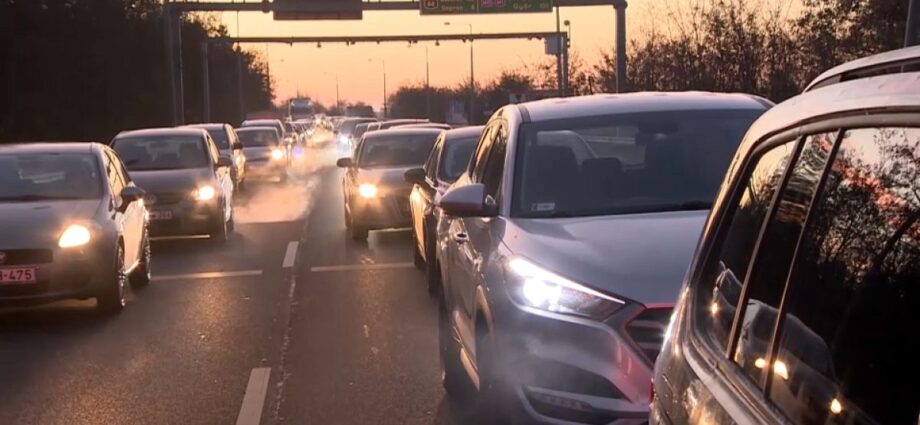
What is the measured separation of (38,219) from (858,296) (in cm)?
948

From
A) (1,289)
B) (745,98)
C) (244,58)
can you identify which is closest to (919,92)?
(745,98)

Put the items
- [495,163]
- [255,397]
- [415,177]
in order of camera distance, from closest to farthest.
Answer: [495,163]
[255,397]
[415,177]

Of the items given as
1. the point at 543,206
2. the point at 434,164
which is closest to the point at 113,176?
the point at 434,164

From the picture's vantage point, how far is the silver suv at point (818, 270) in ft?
6.77

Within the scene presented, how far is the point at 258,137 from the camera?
36.6m

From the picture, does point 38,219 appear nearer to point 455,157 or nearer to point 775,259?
point 455,157

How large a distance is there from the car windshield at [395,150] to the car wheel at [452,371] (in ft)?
34.1

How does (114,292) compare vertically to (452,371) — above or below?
below

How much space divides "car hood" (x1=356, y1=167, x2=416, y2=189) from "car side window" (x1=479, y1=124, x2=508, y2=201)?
30.5 feet

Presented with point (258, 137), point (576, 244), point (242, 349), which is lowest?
point (242, 349)

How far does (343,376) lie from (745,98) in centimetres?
311

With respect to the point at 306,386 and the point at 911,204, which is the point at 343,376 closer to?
the point at 306,386

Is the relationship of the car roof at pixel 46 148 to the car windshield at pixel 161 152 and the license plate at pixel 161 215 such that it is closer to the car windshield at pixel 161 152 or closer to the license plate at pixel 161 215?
the license plate at pixel 161 215

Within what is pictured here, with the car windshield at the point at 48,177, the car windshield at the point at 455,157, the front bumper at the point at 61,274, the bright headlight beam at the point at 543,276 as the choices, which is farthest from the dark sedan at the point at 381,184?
the bright headlight beam at the point at 543,276
